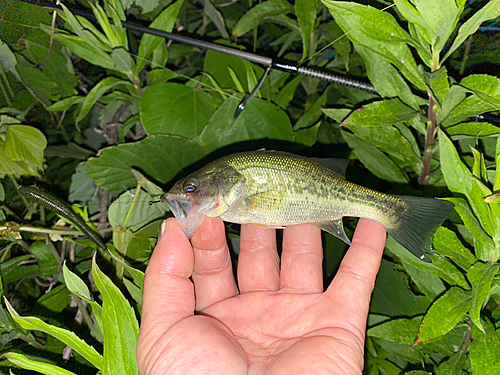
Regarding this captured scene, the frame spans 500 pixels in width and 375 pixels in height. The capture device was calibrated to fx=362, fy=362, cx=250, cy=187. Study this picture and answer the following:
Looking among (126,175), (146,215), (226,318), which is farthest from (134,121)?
(226,318)

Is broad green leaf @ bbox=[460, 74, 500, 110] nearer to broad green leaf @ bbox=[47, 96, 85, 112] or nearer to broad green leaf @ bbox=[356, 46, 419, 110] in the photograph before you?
broad green leaf @ bbox=[356, 46, 419, 110]

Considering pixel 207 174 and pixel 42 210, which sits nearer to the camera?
pixel 207 174

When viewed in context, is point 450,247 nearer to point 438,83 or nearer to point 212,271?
point 438,83

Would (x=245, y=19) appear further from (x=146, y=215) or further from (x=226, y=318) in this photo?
(x=226, y=318)

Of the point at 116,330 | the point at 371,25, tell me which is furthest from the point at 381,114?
the point at 116,330

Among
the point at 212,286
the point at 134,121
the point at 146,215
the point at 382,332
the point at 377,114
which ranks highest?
the point at 377,114

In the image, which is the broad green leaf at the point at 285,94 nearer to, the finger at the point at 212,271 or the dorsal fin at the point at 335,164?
the dorsal fin at the point at 335,164
